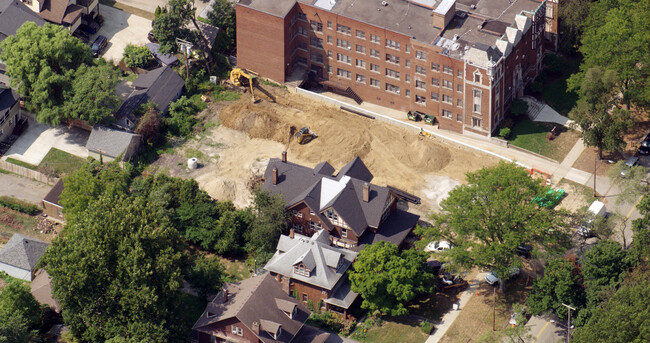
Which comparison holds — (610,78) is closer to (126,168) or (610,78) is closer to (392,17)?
(392,17)

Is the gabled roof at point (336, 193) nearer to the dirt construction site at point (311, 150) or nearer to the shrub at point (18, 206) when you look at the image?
the dirt construction site at point (311, 150)

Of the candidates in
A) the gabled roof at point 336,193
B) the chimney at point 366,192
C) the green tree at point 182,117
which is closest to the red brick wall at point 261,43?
the green tree at point 182,117

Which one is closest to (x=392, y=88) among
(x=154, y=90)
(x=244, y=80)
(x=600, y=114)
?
(x=244, y=80)

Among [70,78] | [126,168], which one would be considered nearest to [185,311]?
[126,168]

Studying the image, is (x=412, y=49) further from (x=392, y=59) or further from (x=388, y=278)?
(x=388, y=278)

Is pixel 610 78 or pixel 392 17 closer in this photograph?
pixel 610 78

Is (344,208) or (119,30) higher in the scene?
(119,30)

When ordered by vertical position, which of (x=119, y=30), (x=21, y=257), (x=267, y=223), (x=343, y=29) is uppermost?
(x=343, y=29)

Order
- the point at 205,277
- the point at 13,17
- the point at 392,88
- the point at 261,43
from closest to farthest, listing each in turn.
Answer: the point at 205,277 < the point at 392,88 < the point at 261,43 < the point at 13,17
